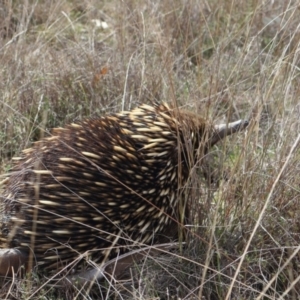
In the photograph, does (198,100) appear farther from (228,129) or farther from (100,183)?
(100,183)

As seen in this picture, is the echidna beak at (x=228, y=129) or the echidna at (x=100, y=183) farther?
the echidna beak at (x=228, y=129)

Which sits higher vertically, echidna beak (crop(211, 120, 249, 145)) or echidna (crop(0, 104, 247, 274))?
echidna beak (crop(211, 120, 249, 145))

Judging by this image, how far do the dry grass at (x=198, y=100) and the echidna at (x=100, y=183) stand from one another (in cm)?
10

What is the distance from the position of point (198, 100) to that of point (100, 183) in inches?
19.1

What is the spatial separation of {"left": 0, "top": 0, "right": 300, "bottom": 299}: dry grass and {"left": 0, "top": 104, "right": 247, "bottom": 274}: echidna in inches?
3.8

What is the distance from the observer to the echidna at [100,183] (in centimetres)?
207

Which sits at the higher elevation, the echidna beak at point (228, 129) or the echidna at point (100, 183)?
the echidna beak at point (228, 129)

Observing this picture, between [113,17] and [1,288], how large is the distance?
6.07 feet

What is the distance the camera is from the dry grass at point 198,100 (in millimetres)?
2043

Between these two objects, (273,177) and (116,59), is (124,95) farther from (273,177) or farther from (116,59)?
(273,177)

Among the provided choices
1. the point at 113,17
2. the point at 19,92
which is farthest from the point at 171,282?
the point at 113,17

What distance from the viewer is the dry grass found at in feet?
6.70

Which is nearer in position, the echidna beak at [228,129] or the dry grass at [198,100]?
the dry grass at [198,100]

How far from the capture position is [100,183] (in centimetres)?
214
